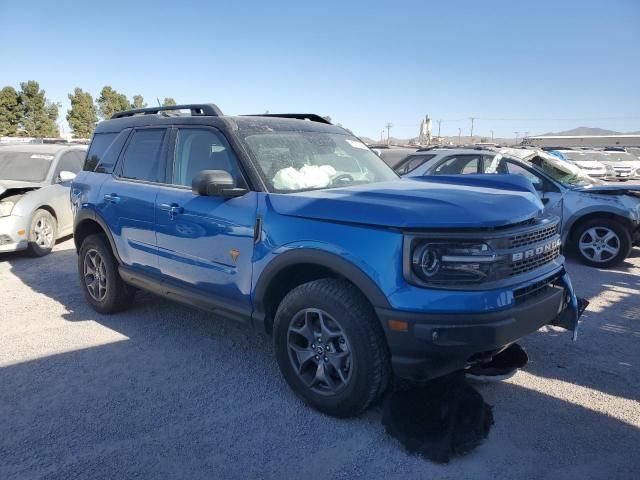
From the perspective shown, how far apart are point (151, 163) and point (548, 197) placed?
18.8 feet

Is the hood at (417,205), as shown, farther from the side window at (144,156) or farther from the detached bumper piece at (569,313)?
the side window at (144,156)

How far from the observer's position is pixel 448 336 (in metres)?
2.51

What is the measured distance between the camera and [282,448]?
275 cm

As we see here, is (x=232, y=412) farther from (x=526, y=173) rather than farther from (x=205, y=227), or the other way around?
(x=526, y=173)

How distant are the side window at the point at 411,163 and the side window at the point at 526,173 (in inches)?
47.8

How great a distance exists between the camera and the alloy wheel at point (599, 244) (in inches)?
269

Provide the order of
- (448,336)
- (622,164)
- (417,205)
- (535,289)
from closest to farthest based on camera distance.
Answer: (448,336) < (417,205) < (535,289) < (622,164)

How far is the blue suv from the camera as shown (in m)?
2.57

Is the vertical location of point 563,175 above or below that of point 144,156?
below

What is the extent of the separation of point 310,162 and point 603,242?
522cm

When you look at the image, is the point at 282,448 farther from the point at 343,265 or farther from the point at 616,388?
the point at 616,388

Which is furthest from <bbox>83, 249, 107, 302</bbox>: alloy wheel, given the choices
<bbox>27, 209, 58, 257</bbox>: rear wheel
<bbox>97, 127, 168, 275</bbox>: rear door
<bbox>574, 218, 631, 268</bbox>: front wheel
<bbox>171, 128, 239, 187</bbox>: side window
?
<bbox>574, 218, 631, 268</bbox>: front wheel

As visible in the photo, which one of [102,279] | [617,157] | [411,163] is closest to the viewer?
[102,279]

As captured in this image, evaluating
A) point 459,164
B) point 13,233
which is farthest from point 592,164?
point 13,233
